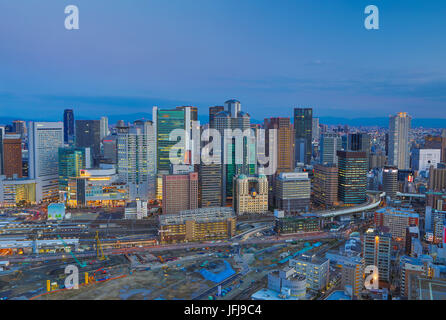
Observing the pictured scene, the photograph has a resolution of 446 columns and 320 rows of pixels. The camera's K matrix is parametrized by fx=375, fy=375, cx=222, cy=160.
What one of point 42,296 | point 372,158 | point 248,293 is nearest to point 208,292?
point 248,293

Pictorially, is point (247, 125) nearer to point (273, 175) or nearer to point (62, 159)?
point (273, 175)

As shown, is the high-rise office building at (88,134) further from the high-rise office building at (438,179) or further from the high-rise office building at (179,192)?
the high-rise office building at (438,179)

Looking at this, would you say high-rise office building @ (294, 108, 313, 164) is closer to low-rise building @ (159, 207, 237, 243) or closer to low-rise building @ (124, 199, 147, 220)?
low-rise building @ (124, 199, 147, 220)

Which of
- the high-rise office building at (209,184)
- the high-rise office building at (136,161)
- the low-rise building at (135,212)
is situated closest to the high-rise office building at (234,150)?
the high-rise office building at (209,184)

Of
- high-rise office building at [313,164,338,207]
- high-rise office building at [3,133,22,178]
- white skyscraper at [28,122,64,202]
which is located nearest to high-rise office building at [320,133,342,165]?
high-rise office building at [313,164,338,207]

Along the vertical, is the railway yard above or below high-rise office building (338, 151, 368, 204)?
below
